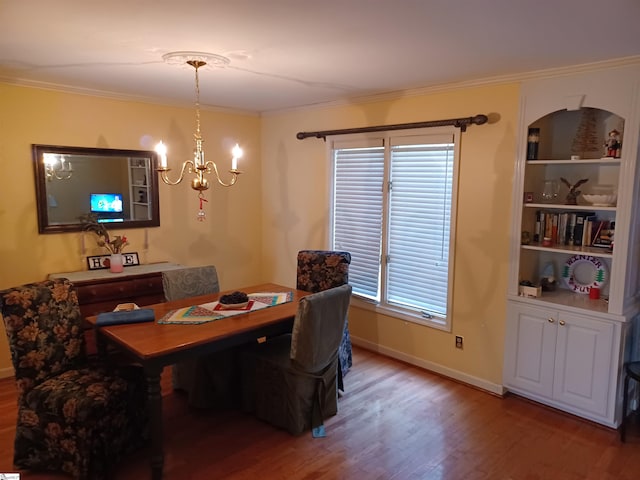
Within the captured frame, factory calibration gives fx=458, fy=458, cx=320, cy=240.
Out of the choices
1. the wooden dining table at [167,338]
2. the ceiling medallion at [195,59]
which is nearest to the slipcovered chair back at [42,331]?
the wooden dining table at [167,338]

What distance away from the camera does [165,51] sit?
9.14ft

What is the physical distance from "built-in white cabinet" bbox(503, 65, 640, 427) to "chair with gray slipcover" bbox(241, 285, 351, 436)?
143 centimetres

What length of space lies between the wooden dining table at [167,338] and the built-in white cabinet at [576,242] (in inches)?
71.2

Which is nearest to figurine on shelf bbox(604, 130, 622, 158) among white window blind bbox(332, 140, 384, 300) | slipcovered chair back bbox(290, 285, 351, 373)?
white window blind bbox(332, 140, 384, 300)

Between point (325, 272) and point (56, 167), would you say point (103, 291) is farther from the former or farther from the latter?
point (325, 272)

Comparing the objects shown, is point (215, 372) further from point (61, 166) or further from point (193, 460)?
point (61, 166)

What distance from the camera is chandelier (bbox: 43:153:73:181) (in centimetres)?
388

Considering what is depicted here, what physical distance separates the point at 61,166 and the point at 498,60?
140 inches

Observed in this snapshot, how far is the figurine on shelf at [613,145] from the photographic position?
118 inches

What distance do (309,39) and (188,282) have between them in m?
2.05

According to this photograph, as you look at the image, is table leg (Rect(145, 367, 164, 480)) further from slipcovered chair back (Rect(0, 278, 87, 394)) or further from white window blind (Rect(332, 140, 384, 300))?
white window blind (Rect(332, 140, 384, 300))

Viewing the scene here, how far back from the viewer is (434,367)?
13.1 feet

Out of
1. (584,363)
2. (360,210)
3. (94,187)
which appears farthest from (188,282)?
(584,363)

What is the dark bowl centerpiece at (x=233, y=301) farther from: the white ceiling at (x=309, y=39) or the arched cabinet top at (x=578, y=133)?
the arched cabinet top at (x=578, y=133)
